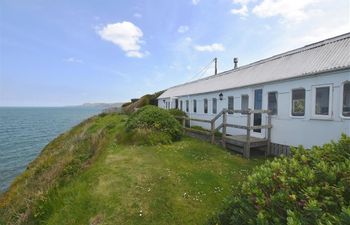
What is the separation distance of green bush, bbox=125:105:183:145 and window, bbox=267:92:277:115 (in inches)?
204

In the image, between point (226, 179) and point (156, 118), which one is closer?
point (226, 179)

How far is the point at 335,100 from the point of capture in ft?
23.7

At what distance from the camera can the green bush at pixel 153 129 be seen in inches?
465

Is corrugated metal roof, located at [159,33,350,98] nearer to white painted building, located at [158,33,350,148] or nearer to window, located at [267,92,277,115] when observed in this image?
white painted building, located at [158,33,350,148]

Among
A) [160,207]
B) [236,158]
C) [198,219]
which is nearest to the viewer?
[198,219]

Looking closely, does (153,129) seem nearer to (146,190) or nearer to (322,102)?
(146,190)

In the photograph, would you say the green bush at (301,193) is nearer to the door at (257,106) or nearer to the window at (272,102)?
the window at (272,102)

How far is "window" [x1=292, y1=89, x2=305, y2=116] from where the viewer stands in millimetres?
8484

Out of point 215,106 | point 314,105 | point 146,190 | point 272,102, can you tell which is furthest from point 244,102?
point 146,190

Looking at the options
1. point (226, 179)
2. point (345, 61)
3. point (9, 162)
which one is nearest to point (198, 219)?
point (226, 179)

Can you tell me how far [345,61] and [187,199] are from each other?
6.67 metres

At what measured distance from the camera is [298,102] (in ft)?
28.6

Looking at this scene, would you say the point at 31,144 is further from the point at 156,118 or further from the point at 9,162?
the point at 156,118

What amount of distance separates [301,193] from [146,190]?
188 inches
